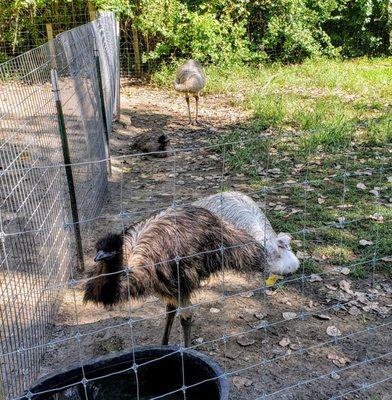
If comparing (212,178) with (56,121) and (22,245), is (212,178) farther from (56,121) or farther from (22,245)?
(22,245)

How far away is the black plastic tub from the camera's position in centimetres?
279

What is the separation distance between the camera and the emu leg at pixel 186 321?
357 cm

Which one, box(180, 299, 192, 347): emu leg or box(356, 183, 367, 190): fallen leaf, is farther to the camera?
box(356, 183, 367, 190): fallen leaf

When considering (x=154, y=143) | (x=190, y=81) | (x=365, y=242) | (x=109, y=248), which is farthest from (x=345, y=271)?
(x=190, y=81)

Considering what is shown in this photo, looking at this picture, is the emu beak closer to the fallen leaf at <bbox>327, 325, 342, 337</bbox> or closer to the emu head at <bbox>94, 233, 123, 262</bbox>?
the emu head at <bbox>94, 233, 123, 262</bbox>

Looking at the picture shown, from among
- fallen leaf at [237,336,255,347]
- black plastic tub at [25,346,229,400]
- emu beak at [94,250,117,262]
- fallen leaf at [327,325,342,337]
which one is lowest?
fallen leaf at [327,325,342,337]

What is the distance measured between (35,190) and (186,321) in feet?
4.16

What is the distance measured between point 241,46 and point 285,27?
1243 millimetres

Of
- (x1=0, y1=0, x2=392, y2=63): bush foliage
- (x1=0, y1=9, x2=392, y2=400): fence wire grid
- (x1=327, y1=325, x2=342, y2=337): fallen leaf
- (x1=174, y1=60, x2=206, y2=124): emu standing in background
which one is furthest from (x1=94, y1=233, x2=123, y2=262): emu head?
(x1=0, y1=0, x2=392, y2=63): bush foliage

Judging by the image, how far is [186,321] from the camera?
366 cm

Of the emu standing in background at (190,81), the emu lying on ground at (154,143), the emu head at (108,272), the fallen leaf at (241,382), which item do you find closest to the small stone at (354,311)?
the fallen leaf at (241,382)

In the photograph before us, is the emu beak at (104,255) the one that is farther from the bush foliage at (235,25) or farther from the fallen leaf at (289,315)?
the bush foliage at (235,25)

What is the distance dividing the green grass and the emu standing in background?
2.20 feet

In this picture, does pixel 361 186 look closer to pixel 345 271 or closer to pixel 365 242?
pixel 365 242
